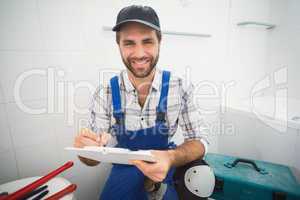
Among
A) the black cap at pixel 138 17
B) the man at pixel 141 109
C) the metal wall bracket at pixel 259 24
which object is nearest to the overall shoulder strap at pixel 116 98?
the man at pixel 141 109

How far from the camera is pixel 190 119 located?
33.4 inches

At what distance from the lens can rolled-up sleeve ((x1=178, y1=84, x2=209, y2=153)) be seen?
2.73 feet

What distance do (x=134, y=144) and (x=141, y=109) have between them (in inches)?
6.5

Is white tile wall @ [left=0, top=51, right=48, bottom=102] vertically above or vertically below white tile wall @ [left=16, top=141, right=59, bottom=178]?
above

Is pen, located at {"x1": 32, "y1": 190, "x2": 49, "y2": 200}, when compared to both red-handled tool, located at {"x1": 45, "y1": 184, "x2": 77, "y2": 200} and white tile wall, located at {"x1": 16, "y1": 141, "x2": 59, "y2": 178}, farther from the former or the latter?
white tile wall, located at {"x1": 16, "y1": 141, "x2": 59, "y2": 178}

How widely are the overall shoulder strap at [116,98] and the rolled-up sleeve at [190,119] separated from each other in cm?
31

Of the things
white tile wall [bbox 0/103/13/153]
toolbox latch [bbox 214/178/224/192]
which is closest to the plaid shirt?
toolbox latch [bbox 214/178/224/192]

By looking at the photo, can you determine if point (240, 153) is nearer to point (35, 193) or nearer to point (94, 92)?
point (94, 92)

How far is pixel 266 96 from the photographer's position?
1.33 metres

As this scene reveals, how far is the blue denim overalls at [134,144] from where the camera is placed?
0.73m

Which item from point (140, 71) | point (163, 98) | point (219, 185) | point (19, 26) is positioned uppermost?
point (19, 26)

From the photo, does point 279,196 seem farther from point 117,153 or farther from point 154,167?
point 117,153

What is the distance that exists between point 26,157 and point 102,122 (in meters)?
0.36

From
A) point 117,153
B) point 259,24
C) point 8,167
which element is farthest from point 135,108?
point 259,24
